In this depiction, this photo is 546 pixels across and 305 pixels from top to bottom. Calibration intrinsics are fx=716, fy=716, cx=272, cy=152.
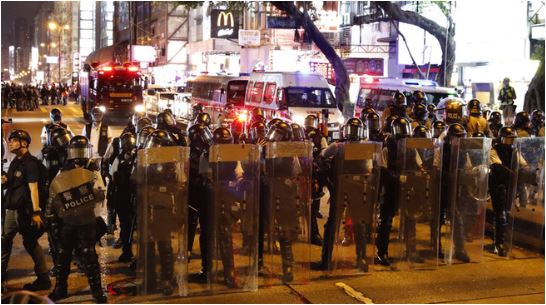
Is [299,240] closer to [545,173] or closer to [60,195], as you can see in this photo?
[60,195]

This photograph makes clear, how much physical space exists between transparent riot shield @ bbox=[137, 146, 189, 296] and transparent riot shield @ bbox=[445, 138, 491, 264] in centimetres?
323

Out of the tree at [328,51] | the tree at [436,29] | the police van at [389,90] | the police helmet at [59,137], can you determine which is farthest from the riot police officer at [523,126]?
the tree at [328,51]

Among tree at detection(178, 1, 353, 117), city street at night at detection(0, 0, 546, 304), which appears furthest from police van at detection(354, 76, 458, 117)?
city street at night at detection(0, 0, 546, 304)

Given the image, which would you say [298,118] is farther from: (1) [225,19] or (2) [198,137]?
(1) [225,19]

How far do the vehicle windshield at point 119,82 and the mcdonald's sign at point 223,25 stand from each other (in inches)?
396

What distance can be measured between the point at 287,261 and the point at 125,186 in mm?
2039

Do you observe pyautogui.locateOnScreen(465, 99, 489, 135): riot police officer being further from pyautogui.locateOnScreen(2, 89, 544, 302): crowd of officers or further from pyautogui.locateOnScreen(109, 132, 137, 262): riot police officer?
pyautogui.locateOnScreen(109, 132, 137, 262): riot police officer

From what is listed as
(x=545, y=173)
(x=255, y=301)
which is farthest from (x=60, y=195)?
(x=545, y=173)

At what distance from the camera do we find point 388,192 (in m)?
8.04

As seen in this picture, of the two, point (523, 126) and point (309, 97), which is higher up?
point (309, 97)

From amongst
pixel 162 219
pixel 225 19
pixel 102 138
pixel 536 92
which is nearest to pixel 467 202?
pixel 162 219

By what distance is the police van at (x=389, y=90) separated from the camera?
19.4m

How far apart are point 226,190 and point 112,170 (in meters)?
1.79

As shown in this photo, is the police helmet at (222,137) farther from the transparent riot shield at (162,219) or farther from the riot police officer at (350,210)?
the riot police officer at (350,210)
